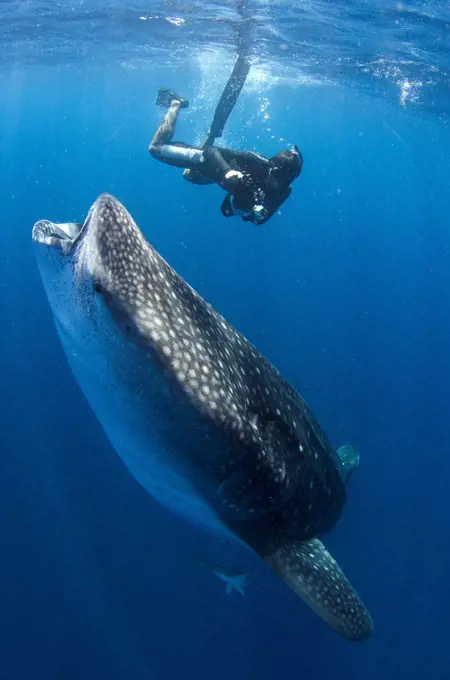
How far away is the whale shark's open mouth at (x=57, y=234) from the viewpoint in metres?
2.96

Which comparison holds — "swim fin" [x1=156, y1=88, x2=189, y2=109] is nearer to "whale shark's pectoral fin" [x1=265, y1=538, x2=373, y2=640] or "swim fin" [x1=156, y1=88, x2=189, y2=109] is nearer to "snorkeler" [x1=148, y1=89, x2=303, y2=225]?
"snorkeler" [x1=148, y1=89, x2=303, y2=225]

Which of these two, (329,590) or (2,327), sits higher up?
(329,590)

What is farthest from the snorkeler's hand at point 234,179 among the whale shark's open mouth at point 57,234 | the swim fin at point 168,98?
the swim fin at point 168,98

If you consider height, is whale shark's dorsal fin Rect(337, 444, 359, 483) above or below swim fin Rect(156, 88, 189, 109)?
below

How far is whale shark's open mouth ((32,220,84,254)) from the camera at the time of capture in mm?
2959

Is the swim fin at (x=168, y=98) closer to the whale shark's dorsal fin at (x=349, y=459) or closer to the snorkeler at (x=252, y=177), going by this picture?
the snorkeler at (x=252, y=177)

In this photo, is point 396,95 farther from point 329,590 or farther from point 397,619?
point 329,590

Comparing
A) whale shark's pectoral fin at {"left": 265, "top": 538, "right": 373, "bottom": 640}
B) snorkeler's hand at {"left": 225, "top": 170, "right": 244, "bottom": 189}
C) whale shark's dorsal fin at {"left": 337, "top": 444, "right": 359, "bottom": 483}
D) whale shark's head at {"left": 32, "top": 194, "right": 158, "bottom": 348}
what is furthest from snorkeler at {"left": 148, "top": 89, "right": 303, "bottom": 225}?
whale shark's pectoral fin at {"left": 265, "top": 538, "right": 373, "bottom": 640}

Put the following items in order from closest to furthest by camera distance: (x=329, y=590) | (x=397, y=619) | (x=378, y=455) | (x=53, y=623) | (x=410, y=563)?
(x=329, y=590) < (x=53, y=623) < (x=397, y=619) < (x=410, y=563) < (x=378, y=455)

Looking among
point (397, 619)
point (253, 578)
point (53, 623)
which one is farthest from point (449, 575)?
point (53, 623)

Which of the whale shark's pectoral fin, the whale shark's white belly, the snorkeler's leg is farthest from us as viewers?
the snorkeler's leg

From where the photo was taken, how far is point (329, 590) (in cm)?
366

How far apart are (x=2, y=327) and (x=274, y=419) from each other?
15.7m

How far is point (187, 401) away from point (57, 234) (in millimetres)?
1347
